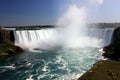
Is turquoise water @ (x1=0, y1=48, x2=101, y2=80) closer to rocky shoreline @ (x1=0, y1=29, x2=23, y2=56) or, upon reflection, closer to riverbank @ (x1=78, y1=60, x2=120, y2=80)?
riverbank @ (x1=78, y1=60, x2=120, y2=80)

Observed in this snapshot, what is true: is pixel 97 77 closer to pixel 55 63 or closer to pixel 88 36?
pixel 55 63

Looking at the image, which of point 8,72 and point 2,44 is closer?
point 8,72

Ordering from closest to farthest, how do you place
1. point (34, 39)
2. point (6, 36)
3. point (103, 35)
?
point (6, 36), point (34, 39), point (103, 35)

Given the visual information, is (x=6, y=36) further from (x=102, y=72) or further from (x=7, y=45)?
(x=102, y=72)

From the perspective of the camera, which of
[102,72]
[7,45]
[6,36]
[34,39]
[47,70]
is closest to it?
[102,72]

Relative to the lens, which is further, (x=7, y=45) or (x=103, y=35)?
(x=103, y=35)

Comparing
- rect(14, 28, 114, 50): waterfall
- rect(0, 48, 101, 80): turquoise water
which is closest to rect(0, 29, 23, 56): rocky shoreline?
rect(14, 28, 114, 50): waterfall

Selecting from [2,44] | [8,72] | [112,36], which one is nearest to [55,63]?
[8,72]

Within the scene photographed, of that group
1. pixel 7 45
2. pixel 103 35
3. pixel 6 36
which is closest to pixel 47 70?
pixel 7 45

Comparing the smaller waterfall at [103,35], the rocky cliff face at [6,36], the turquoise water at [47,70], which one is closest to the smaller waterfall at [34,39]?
the rocky cliff face at [6,36]
